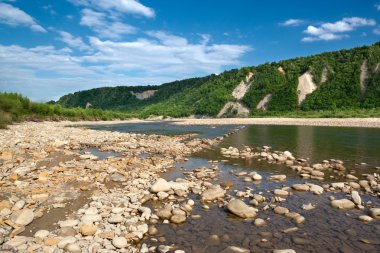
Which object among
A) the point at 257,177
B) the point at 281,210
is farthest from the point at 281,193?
the point at 257,177

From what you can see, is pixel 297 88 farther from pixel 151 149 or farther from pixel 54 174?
pixel 54 174

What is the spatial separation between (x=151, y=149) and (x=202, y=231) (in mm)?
14139

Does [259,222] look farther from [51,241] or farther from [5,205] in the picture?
[5,205]

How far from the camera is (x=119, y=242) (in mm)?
7020

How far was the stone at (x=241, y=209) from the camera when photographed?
901cm

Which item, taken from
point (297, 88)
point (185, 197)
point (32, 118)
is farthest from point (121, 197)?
point (297, 88)

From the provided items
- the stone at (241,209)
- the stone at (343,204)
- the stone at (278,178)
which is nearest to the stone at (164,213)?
the stone at (241,209)

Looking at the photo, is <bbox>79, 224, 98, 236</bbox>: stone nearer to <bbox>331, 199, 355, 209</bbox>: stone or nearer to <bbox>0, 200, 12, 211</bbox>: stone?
<bbox>0, 200, 12, 211</bbox>: stone

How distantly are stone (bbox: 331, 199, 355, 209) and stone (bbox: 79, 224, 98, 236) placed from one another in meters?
7.79

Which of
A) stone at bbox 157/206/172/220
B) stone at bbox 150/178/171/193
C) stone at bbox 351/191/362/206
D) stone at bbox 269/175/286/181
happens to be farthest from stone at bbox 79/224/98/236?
stone at bbox 269/175/286/181

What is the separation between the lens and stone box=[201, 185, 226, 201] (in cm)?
1057

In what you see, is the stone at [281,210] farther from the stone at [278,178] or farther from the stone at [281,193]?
the stone at [278,178]

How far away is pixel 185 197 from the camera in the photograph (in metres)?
10.8

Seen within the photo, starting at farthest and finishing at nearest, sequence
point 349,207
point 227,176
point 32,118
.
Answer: point 32,118
point 227,176
point 349,207
